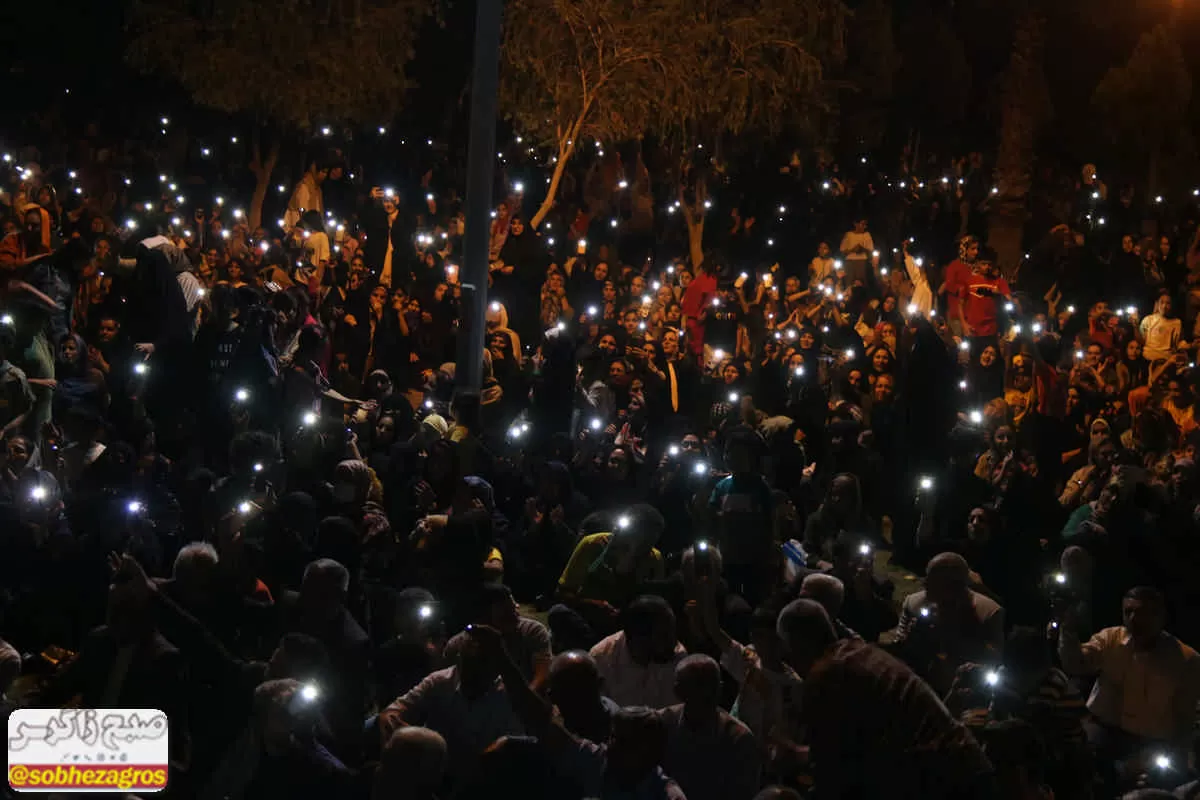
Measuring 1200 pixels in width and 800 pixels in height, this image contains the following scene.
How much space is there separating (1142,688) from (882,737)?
2.61 meters

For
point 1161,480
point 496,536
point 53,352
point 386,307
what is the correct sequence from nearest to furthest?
point 496,536 < point 1161,480 < point 53,352 < point 386,307

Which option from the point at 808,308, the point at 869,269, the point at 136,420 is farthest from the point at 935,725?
the point at 869,269

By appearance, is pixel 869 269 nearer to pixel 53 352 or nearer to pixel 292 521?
pixel 53 352

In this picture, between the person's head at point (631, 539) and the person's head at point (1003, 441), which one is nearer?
the person's head at point (631, 539)

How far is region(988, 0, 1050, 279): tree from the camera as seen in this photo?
76.7 ft

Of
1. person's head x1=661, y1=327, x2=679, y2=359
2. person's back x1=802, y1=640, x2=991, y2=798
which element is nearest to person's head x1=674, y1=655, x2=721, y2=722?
person's back x1=802, y1=640, x2=991, y2=798

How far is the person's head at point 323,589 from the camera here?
605 centimetres

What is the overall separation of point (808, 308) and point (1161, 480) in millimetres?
6845

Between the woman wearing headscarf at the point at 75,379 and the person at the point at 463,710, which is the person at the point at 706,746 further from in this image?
the woman wearing headscarf at the point at 75,379

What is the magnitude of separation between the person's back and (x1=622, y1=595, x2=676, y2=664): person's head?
155 cm

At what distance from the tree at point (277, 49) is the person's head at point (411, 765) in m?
20.2

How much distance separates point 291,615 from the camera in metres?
6.36

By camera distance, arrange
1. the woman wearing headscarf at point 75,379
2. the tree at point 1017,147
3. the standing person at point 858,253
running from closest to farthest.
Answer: the woman wearing headscarf at point 75,379 → the standing person at point 858,253 → the tree at point 1017,147

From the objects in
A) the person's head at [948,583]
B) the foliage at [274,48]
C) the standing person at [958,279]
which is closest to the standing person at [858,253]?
the standing person at [958,279]
